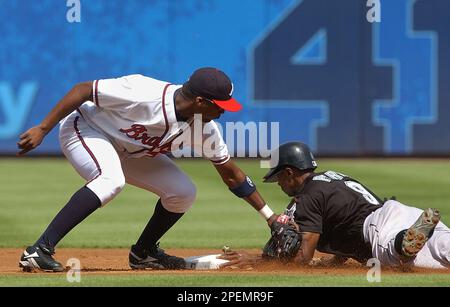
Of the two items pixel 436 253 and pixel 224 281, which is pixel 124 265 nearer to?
pixel 224 281

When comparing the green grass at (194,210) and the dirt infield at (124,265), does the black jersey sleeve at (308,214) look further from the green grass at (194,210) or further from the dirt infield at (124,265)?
the green grass at (194,210)

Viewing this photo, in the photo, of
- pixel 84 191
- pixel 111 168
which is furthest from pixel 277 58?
pixel 84 191

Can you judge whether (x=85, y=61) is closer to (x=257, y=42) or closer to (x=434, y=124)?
(x=257, y=42)

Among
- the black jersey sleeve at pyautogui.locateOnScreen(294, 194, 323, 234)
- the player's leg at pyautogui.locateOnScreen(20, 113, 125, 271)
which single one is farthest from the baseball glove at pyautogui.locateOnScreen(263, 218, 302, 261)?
the player's leg at pyautogui.locateOnScreen(20, 113, 125, 271)

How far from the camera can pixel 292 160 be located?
7.36 meters

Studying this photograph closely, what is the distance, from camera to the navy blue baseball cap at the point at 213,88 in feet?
22.9

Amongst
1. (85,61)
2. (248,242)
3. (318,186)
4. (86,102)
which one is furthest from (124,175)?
(85,61)

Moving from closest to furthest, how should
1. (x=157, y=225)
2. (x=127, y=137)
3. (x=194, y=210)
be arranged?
1. (x=127, y=137)
2. (x=157, y=225)
3. (x=194, y=210)

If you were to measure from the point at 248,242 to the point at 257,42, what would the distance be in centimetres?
1015

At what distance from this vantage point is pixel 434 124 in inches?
776

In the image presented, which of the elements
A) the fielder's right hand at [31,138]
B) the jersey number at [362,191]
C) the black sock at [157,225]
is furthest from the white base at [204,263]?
the fielder's right hand at [31,138]

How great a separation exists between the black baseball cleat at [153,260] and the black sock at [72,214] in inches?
40.2

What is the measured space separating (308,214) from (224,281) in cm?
95

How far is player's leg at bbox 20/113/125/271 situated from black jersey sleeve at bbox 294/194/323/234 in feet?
3.91
